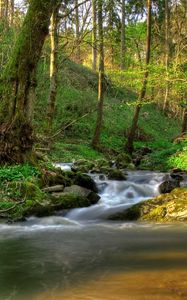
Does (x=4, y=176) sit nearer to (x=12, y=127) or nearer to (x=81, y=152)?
(x=12, y=127)

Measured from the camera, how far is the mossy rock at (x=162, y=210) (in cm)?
1012

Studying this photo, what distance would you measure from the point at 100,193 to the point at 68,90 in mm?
13667

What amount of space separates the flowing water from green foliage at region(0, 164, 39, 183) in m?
1.55

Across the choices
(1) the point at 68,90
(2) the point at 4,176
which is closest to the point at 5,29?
(1) the point at 68,90

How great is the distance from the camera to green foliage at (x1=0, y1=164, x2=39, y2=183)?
1116cm

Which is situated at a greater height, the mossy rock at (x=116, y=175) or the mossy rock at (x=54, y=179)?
the mossy rock at (x=54, y=179)

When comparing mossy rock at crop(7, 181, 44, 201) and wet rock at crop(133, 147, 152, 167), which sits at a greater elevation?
mossy rock at crop(7, 181, 44, 201)

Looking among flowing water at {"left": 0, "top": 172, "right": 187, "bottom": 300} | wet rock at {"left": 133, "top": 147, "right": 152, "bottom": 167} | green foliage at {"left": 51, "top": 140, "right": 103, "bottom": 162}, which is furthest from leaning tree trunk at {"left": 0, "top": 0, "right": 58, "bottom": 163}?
wet rock at {"left": 133, "top": 147, "right": 152, "bottom": 167}

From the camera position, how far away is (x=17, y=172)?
1148 centimetres

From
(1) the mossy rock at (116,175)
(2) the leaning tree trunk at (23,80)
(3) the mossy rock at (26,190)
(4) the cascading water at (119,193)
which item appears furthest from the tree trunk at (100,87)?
(3) the mossy rock at (26,190)

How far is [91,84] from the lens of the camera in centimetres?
3162

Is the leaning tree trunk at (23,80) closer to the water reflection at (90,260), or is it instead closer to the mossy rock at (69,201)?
the mossy rock at (69,201)

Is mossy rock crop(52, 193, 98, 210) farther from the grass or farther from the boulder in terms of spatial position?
the grass

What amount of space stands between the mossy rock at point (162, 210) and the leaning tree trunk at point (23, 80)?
10.8ft
